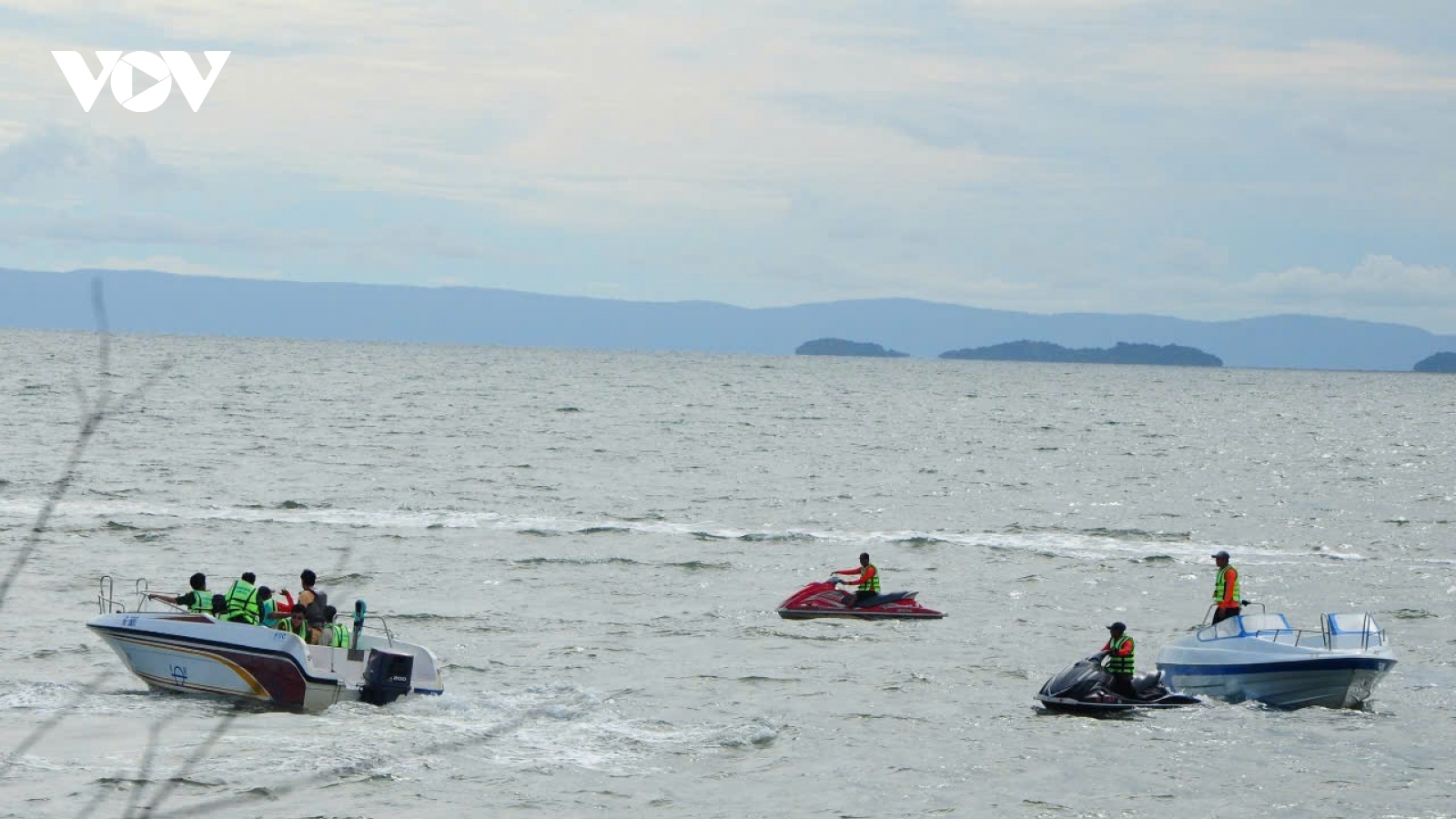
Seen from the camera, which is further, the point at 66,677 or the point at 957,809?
the point at 66,677

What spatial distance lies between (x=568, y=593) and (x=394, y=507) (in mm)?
17879

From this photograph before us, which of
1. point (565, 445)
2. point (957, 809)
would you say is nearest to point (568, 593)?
point (957, 809)

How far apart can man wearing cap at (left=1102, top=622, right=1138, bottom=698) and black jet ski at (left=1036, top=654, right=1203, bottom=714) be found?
0.09 metres

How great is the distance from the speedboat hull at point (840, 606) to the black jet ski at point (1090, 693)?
26.3 feet

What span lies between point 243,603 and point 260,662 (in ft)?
4.32

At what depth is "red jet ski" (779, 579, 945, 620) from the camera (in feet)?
108

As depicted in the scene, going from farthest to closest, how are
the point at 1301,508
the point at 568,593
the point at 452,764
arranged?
the point at 1301,508 → the point at 568,593 → the point at 452,764

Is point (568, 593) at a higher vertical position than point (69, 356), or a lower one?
lower

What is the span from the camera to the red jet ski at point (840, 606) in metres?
32.9

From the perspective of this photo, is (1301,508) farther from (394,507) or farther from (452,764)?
(452,764)

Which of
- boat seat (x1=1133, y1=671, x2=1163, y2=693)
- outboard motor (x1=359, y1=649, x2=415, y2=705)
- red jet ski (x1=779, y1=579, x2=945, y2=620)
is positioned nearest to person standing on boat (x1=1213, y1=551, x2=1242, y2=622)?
boat seat (x1=1133, y1=671, x2=1163, y2=693)

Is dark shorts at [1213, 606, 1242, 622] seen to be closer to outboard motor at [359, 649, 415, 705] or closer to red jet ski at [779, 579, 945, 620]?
red jet ski at [779, 579, 945, 620]

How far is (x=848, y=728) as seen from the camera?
2327 centimetres

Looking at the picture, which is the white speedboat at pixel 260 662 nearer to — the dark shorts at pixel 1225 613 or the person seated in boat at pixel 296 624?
the person seated in boat at pixel 296 624
